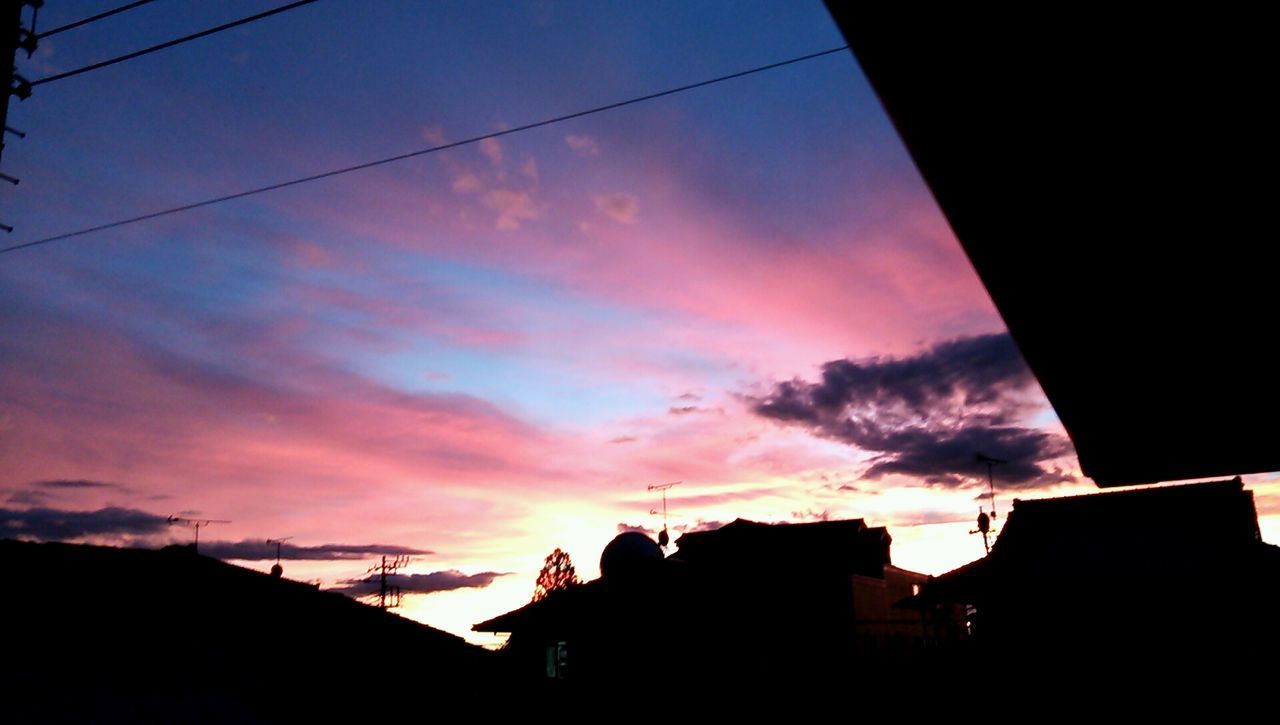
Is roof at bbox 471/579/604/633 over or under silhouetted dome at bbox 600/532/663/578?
under

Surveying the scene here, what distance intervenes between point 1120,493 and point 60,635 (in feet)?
117

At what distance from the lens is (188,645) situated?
524 inches

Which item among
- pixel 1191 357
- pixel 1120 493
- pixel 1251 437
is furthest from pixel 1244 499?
pixel 1191 357

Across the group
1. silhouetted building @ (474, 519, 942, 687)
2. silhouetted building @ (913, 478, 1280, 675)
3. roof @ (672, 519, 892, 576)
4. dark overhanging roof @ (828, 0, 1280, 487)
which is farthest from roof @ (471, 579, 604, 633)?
dark overhanging roof @ (828, 0, 1280, 487)

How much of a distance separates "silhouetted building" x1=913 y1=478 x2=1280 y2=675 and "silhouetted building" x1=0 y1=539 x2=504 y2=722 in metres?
14.9

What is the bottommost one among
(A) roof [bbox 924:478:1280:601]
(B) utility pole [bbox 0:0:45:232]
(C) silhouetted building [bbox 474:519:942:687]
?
(C) silhouetted building [bbox 474:519:942:687]

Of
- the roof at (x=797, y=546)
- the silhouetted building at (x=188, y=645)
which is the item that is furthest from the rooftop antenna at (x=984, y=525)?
the silhouetted building at (x=188, y=645)

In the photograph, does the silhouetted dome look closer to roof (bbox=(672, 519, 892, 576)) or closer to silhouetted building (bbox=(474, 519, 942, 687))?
silhouetted building (bbox=(474, 519, 942, 687))

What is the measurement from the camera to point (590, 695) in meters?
25.7

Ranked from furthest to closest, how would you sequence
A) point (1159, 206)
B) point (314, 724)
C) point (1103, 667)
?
point (1103, 667), point (314, 724), point (1159, 206)

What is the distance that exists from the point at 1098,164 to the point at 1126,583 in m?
30.3

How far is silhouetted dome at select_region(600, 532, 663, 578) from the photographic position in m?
30.2

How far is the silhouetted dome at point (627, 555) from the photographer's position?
3023 centimetres

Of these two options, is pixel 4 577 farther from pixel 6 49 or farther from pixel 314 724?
pixel 6 49
